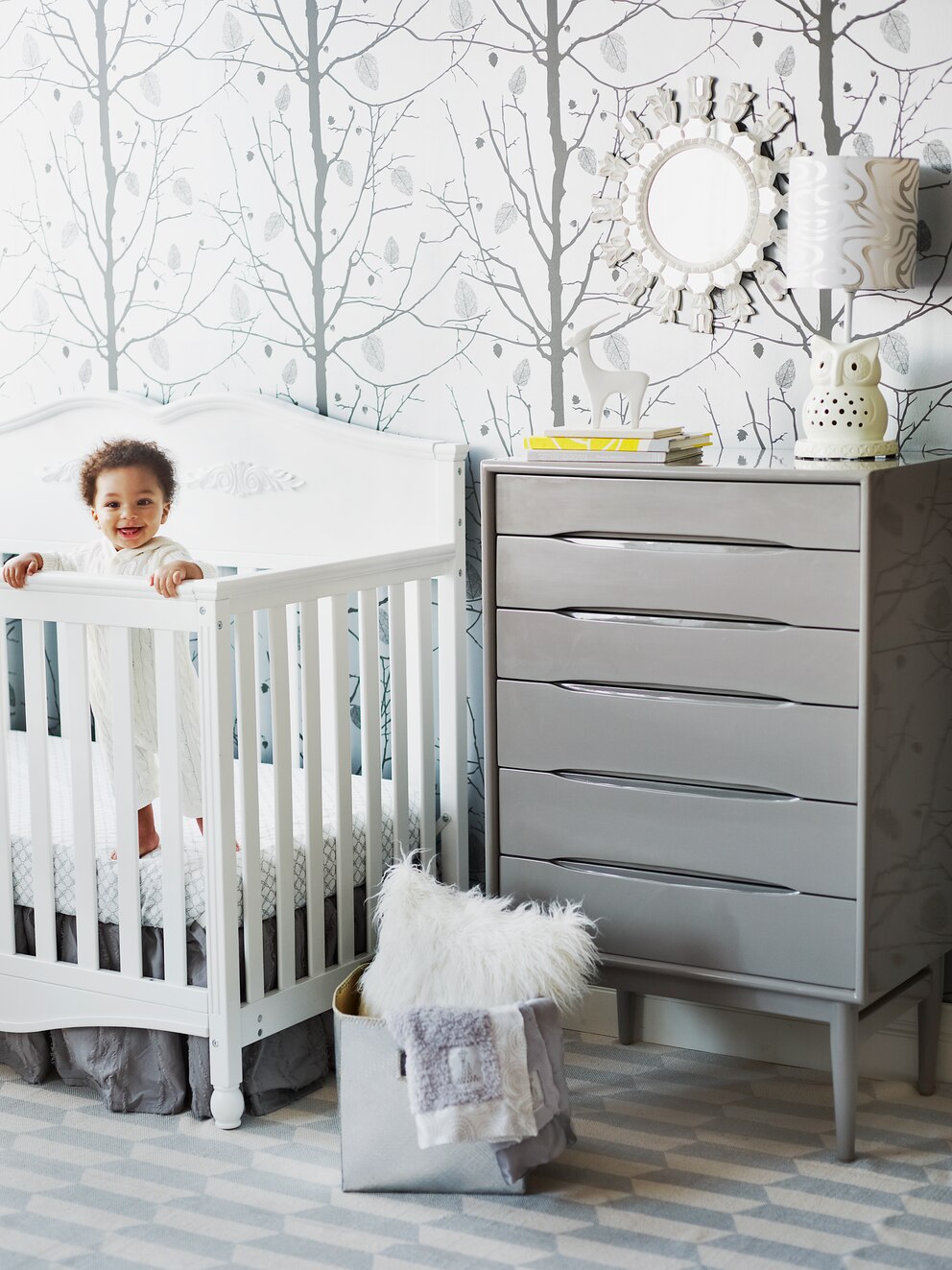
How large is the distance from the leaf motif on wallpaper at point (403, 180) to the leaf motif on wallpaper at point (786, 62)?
0.69 m

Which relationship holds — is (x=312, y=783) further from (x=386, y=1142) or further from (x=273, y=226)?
(x=273, y=226)

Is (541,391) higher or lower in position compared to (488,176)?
lower

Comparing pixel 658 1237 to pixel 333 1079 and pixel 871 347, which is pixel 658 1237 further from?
pixel 871 347

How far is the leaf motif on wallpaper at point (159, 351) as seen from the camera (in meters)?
3.03

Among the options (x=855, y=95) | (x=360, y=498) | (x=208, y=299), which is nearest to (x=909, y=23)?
(x=855, y=95)

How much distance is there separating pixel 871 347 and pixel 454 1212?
134 cm

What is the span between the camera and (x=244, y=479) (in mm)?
2850

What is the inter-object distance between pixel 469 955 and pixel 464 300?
1209mm

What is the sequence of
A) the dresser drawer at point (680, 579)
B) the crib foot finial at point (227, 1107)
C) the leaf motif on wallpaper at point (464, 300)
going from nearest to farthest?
the dresser drawer at point (680, 579)
the crib foot finial at point (227, 1107)
the leaf motif on wallpaper at point (464, 300)

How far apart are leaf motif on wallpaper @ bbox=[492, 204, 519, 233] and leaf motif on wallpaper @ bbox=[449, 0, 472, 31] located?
1.05 feet

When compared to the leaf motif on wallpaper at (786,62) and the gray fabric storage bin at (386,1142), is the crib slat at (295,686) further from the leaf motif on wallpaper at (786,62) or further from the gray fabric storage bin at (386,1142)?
the leaf motif on wallpaper at (786,62)

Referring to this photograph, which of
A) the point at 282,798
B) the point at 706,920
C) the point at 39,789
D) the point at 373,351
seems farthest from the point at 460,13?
the point at 706,920

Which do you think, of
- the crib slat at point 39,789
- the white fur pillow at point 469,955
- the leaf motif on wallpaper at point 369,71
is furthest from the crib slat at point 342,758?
the leaf motif on wallpaper at point 369,71

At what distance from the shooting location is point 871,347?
2145mm
